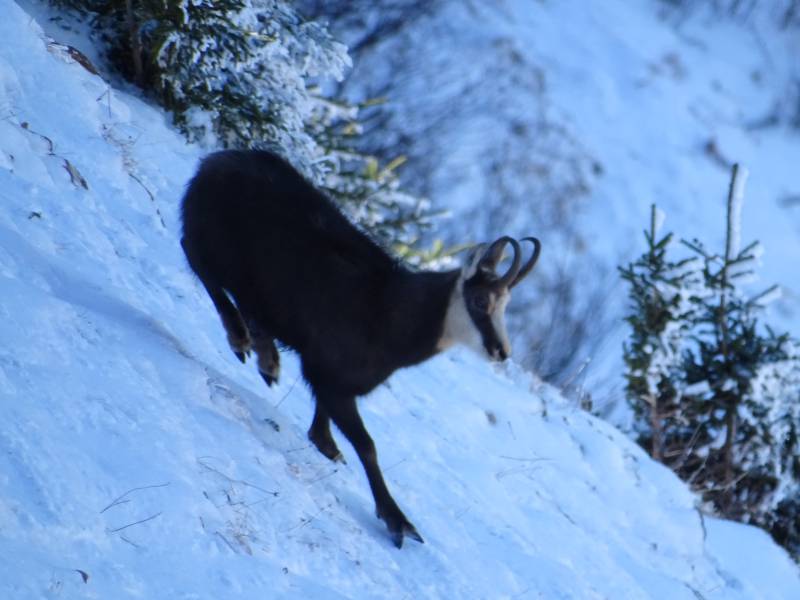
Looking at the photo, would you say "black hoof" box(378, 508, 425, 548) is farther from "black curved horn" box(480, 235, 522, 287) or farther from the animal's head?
"black curved horn" box(480, 235, 522, 287)

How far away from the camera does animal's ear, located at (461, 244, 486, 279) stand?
16.0 feet

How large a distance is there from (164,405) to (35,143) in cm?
217

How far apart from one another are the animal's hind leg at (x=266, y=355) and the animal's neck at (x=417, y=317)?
2.20 ft

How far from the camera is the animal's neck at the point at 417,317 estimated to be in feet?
16.3

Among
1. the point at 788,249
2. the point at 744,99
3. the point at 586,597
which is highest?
the point at 744,99

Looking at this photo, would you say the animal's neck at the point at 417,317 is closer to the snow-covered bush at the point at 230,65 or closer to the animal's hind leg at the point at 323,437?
the animal's hind leg at the point at 323,437

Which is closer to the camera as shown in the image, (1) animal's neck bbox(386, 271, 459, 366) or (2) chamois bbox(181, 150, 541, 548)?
(2) chamois bbox(181, 150, 541, 548)

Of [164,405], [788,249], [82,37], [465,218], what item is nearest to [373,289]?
[164,405]

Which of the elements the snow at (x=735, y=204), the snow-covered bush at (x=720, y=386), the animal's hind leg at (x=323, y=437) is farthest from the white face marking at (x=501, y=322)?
the snow-covered bush at (x=720, y=386)

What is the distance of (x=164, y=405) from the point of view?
432 cm

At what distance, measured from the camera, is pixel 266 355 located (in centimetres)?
531

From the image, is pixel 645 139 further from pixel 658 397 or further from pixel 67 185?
pixel 67 185

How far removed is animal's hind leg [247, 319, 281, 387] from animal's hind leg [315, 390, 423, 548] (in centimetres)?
51

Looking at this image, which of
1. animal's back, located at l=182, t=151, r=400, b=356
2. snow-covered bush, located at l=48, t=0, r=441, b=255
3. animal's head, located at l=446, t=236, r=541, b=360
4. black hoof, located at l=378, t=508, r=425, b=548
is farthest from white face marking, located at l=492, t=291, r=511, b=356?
snow-covered bush, located at l=48, t=0, r=441, b=255
